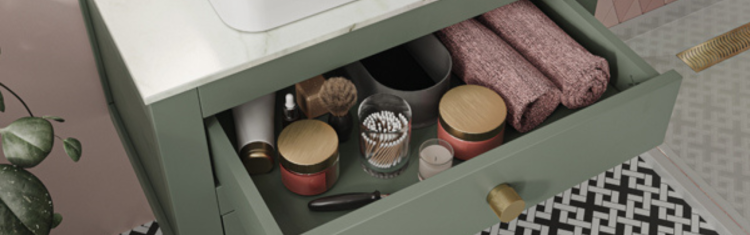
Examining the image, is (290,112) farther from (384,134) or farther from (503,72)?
(503,72)

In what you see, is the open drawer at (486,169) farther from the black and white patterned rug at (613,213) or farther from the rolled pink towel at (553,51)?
the black and white patterned rug at (613,213)

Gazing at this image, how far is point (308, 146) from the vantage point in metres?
1.14

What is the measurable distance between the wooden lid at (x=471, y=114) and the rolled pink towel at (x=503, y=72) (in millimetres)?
35

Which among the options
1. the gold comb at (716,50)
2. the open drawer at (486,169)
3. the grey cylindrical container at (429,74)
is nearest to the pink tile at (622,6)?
the gold comb at (716,50)

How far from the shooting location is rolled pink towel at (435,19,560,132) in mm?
1220

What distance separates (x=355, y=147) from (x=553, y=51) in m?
0.34

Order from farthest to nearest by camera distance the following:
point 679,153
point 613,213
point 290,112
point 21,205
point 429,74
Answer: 1. point 679,153
2. point 613,213
3. point 429,74
4. point 290,112
5. point 21,205

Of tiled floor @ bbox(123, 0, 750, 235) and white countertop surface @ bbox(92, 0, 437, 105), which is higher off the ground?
white countertop surface @ bbox(92, 0, 437, 105)

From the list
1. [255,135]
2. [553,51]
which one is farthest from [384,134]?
[553,51]

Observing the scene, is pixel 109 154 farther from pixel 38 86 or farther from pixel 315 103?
pixel 315 103

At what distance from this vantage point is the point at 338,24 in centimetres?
106

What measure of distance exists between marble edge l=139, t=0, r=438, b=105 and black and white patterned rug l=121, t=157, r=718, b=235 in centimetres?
91

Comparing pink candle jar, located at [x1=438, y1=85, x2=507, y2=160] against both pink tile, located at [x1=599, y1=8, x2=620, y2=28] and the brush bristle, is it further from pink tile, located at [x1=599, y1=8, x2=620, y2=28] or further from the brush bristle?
pink tile, located at [x1=599, y1=8, x2=620, y2=28]

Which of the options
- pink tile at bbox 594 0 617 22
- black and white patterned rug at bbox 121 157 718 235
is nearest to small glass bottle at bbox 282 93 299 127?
black and white patterned rug at bbox 121 157 718 235
